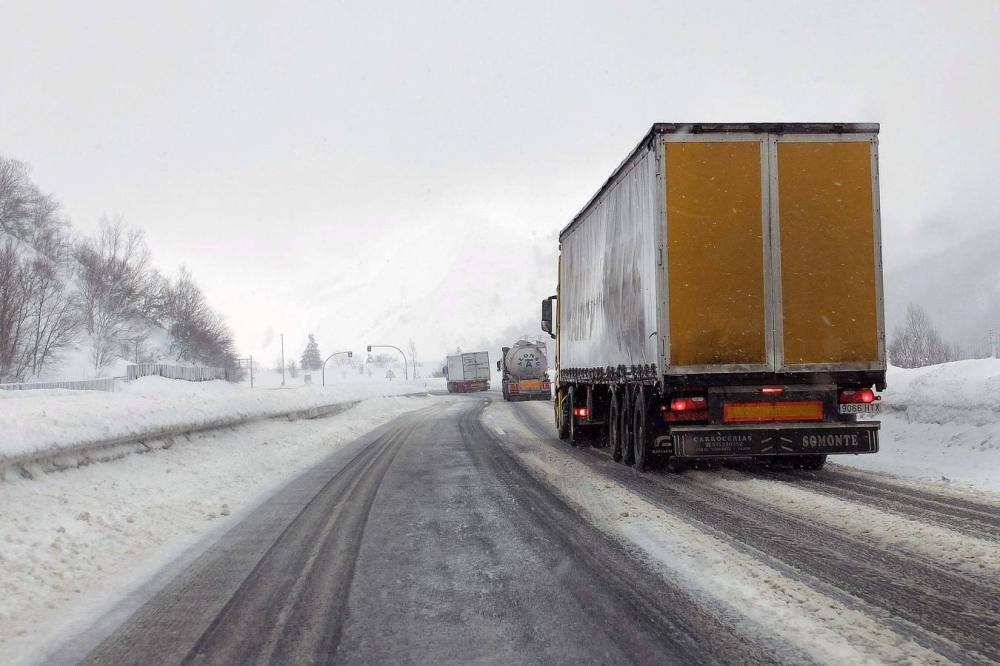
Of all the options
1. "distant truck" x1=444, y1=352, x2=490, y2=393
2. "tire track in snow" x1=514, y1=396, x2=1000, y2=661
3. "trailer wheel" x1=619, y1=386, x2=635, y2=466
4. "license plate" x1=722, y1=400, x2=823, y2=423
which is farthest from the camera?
"distant truck" x1=444, y1=352, x2=490, y2=393

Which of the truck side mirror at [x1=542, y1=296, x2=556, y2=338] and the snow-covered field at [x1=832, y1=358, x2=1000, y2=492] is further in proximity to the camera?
the truck side mirror at [x1=542, y1=296, x2=556, y2=338]

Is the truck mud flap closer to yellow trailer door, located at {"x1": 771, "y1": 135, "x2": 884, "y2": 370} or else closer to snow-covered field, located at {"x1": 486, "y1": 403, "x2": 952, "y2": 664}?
yellow trailer door, located at {"x1": 771, "y1": 135, "x2": 884, "y2": 370}

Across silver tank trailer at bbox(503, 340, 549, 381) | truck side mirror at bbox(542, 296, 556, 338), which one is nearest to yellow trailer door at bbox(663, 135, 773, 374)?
truck side mirror at bbox(542, 296, 556, 338)

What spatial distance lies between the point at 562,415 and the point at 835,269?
7914 millimetres

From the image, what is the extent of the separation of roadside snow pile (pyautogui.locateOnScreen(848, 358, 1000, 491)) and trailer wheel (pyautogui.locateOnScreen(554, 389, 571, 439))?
5.26m

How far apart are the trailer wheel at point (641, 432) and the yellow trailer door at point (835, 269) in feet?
5.70

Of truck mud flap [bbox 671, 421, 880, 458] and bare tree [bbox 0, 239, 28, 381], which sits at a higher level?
bare tree [bbox 0, 239, 28, 381]

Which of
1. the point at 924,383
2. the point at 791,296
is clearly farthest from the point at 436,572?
the point at 924,383

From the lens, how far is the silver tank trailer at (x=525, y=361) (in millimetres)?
38656

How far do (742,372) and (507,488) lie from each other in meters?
2.93

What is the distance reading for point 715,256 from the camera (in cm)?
841

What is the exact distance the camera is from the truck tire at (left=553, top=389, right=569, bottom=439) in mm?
15188

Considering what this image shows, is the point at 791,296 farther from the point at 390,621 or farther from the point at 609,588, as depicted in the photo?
the point at 390,621

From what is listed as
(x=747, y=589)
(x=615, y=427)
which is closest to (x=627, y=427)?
(x=615, y=427)
